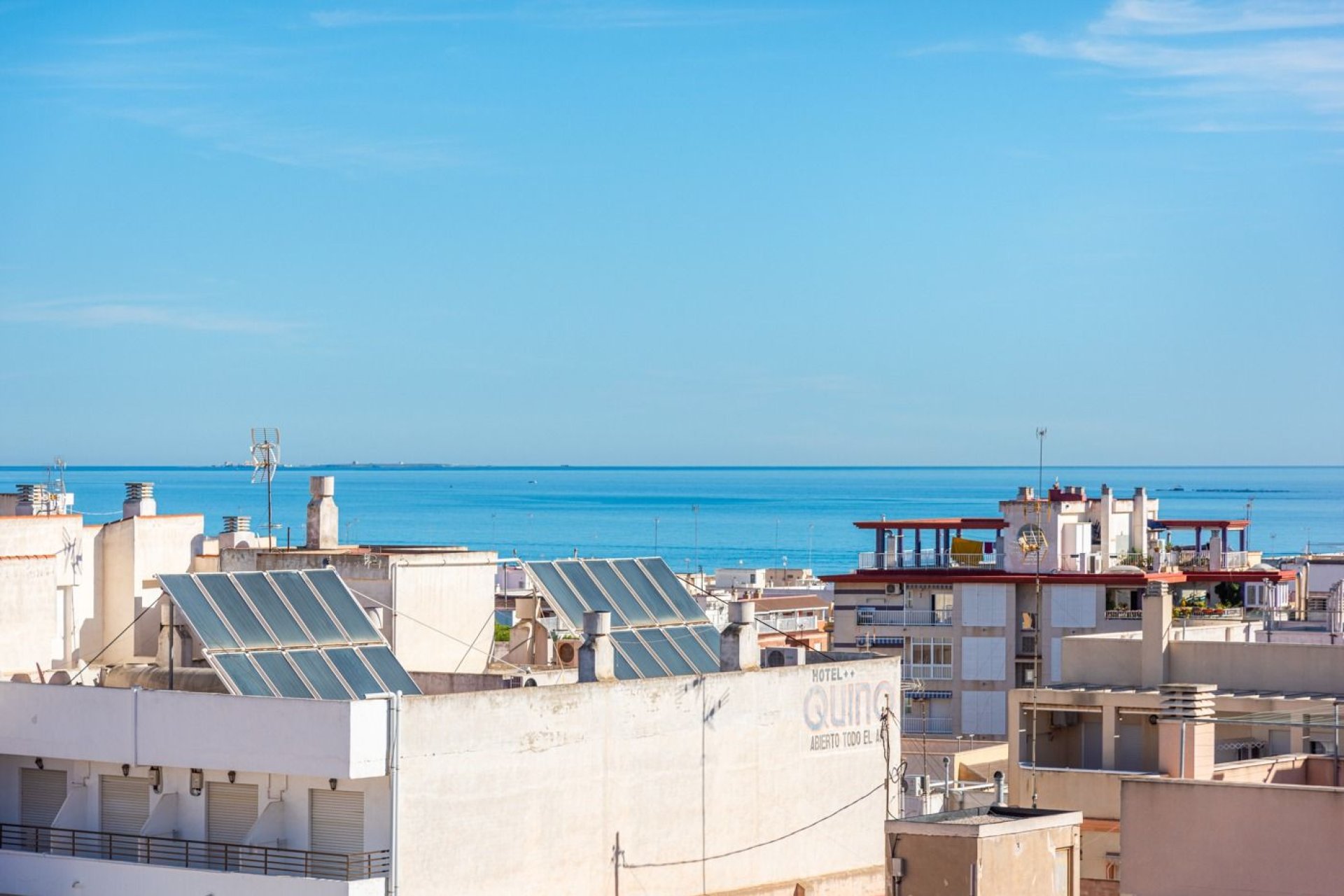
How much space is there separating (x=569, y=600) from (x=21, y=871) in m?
10.1

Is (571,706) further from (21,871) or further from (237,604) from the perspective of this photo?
(21,871)

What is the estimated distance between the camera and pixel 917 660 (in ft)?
250

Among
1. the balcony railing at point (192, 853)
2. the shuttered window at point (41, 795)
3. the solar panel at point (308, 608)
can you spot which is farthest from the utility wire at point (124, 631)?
the balcony railing at point (192, 853)

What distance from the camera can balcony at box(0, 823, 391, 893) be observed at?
29.3 metres

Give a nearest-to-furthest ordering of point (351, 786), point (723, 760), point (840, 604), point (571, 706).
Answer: point (351, 786)
point (571, 706)
point (723, 760)
point (840, 604)

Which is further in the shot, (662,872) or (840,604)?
(840,604)

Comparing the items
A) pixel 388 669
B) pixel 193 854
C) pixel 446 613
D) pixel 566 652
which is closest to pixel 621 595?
pixel 566 652

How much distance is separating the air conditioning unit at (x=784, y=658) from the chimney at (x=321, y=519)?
951cm

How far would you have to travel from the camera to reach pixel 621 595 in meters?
38.2

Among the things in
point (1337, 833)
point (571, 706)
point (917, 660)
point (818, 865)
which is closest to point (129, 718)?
point (571, 706)

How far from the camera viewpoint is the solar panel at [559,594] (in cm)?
3625

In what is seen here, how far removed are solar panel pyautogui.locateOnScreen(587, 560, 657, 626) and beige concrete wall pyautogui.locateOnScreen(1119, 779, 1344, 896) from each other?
451 inches

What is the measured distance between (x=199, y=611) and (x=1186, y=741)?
652 inches

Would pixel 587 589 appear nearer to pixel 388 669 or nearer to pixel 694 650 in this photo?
pixel 694 650
